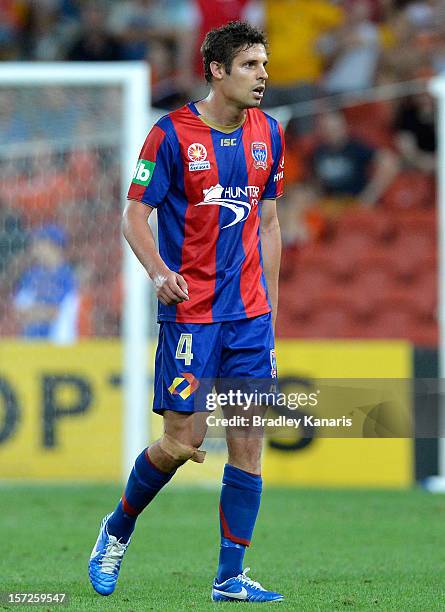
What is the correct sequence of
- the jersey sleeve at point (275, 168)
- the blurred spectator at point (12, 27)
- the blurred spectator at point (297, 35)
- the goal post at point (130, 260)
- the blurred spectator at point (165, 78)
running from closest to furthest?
the jersey sleeve at point (275, 168) → the goal post at point (130, 260) → the blurred spectator at point (165, 78) → the blurred spectator at point (297, 35) → the blurred spectator at point (12, 27)

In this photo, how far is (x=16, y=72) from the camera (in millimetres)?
9945

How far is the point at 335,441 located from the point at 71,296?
2.38 meters

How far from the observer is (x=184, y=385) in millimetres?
5129

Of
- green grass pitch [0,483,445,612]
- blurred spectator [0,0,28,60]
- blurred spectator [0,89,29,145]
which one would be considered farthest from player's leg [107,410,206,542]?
blurred spectator [0,0,28,60]

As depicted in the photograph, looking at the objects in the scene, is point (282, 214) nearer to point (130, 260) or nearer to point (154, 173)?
point (130, 260)

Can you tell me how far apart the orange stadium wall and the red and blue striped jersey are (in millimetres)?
5111

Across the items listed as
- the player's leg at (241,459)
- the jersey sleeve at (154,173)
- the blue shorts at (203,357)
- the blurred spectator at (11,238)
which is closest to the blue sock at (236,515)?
the player's leg at (241,459)

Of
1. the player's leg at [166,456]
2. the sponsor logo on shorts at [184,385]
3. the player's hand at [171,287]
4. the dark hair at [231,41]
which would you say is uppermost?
the dark hair at [231,41]

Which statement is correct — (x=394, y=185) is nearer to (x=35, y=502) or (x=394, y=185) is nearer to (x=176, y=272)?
(x=35, y=502)

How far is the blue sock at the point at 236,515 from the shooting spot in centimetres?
516

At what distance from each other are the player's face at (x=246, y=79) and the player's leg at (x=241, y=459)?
2.82 feet

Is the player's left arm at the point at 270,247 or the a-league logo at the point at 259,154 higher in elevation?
the a-league logo at the point at 259,154

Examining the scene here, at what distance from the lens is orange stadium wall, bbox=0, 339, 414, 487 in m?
10.3

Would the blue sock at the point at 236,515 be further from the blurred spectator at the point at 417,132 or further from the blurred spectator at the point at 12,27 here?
the blurred spectator at the point at 12,27
